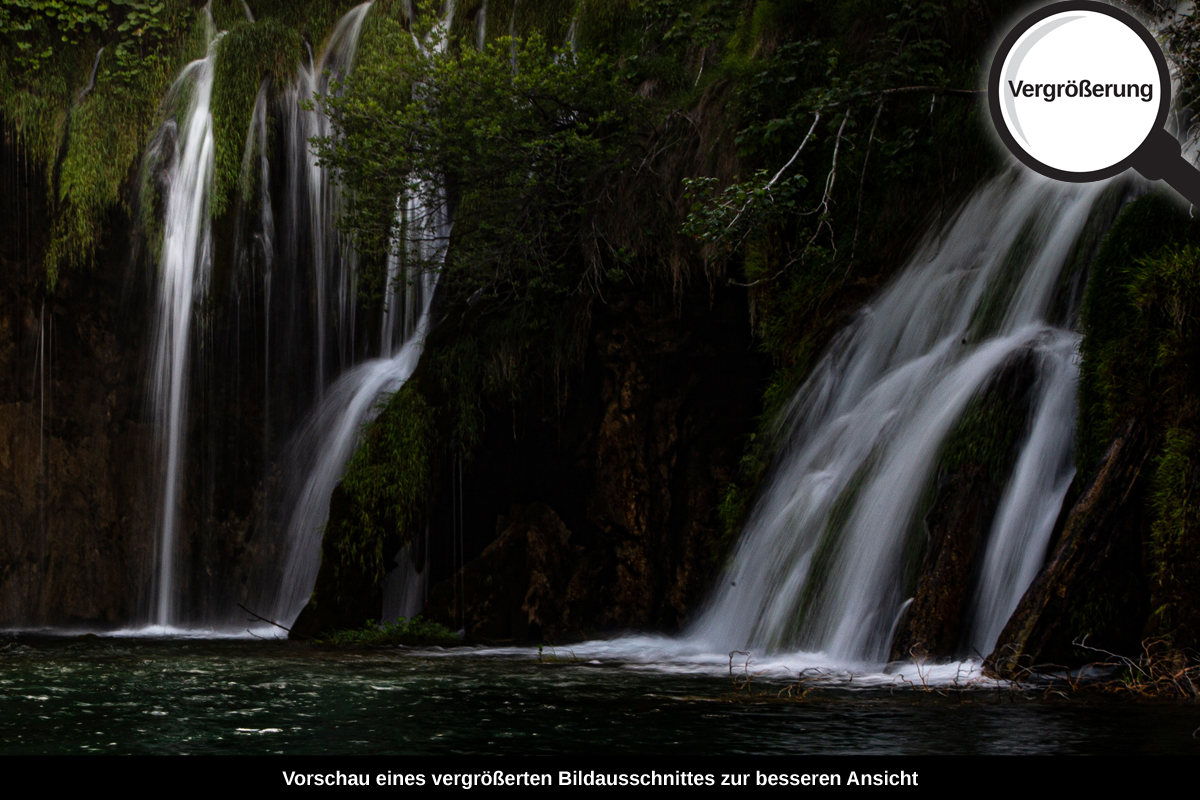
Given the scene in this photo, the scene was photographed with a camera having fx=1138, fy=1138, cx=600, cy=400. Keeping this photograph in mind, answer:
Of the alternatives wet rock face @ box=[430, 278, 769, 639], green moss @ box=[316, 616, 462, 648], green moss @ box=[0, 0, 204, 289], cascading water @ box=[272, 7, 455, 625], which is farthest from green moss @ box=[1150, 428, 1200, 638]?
green moss @ box=[0, 0, 204, 289]

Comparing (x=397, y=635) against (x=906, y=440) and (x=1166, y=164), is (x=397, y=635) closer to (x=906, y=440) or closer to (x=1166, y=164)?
(x=906, y=440)

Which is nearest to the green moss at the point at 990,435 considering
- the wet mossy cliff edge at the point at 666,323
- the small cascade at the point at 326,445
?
the wet mossy cliff edge at the point at 666,323

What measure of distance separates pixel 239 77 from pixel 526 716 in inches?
507

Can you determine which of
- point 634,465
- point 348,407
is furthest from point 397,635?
point 348,407

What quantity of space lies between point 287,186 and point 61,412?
4.65m

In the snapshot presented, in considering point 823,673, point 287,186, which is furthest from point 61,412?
point 823,673

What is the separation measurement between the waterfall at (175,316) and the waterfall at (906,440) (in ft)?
27.7

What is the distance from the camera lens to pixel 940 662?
6492 mm

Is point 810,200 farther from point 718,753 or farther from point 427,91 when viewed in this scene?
point 718,753

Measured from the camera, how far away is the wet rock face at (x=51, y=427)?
16.0 meters

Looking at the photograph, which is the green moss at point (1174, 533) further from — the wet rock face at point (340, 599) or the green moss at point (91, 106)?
the green moss at point (91, 106)

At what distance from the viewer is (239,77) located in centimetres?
1575

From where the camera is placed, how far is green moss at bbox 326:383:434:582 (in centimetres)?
1116

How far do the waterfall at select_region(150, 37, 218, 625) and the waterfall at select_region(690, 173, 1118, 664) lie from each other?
27.7 ft
